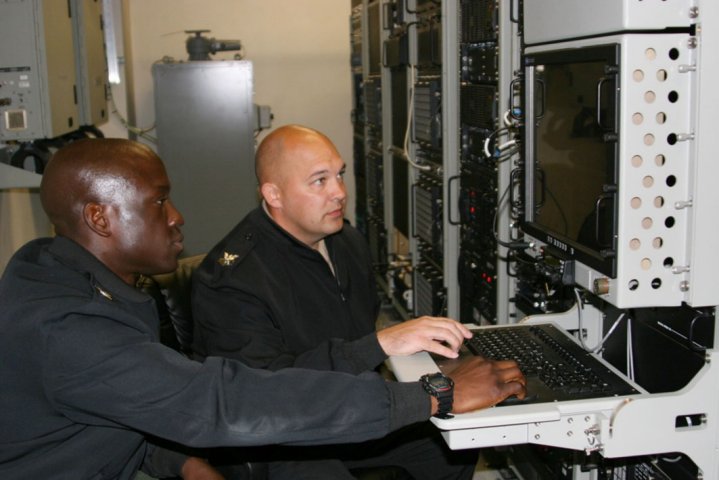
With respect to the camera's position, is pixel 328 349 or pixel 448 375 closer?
pixel 448 375

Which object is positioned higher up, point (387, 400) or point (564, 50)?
point (564, 50)

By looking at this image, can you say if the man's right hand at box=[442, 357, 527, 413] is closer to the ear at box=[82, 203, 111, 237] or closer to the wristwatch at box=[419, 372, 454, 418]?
the wristwatch at box=[419, 372, 454, 418]

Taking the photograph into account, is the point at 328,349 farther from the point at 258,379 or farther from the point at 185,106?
the point at 185,106

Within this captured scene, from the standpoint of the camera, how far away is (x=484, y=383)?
5.23 ft

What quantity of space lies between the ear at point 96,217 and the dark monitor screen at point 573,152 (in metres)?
Result: 1.07

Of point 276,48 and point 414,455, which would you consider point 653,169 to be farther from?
point 276,48

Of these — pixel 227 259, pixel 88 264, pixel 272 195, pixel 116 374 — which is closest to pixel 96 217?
pixel 88 264

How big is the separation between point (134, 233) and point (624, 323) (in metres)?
1.37

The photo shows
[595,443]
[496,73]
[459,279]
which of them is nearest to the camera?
[595,443]

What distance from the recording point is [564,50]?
5.99ft

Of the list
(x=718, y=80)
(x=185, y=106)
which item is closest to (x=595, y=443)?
(x=718, y=80)

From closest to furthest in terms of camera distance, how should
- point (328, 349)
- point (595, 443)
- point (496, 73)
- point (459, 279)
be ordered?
point (595, 443), point (328, 349), point (496, 73), point (459, 279)

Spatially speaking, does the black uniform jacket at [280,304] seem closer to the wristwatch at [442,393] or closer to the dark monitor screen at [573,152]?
the wristwatch at [442,393]

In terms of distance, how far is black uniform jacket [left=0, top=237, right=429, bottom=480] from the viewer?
1.41 m
